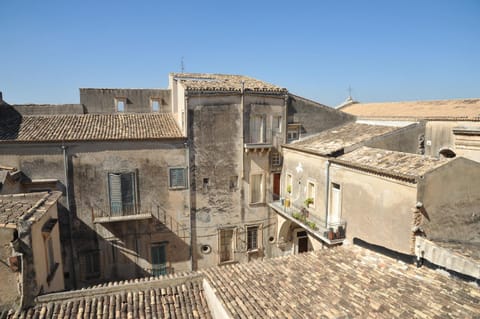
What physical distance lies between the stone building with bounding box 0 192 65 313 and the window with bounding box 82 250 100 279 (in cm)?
686

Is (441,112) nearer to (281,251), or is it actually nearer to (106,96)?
(281,251)

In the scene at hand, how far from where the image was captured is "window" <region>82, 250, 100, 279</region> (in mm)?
17797

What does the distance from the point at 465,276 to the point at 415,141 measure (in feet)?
26.6

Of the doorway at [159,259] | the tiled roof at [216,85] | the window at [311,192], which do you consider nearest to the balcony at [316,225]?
the window at [311,192]

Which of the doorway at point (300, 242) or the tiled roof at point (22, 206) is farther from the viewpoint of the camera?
the doorway at point (300, 242)

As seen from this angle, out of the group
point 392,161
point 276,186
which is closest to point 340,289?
point 392,161

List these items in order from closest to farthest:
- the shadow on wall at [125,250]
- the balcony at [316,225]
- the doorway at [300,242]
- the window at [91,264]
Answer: the balcony at [316,225], the shadow on wall at [125,250], the window at [91,264], the doorway at [300,242]

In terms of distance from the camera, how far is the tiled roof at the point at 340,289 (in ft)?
28.2

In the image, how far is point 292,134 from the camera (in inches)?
814

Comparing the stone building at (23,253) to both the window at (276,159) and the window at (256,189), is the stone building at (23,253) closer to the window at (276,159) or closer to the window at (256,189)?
the window at (256,189)

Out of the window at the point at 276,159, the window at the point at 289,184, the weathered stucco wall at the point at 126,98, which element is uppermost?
the weathered stucco wall at the point at 126,98

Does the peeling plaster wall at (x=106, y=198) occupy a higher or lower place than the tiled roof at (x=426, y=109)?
lower

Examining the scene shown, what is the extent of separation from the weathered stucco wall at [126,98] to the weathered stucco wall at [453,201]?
64.1ft

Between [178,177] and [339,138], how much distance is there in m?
9.39
